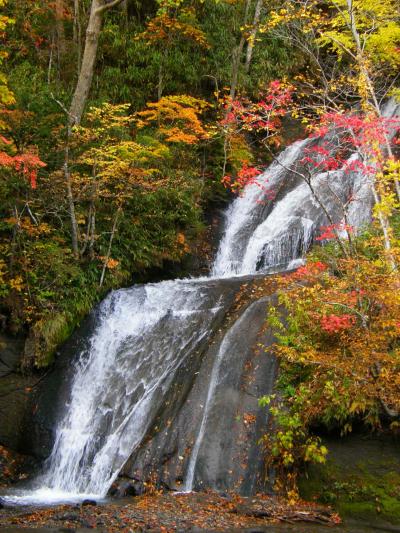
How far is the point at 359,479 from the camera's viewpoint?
21.0 ft

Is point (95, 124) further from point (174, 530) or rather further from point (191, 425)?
point (174, 530)

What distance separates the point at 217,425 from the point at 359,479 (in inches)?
85.0

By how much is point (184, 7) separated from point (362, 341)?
15.1 meters

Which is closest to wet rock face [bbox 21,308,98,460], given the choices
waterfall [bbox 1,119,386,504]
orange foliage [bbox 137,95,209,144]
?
waterfall [bbox 1,119,386,504]

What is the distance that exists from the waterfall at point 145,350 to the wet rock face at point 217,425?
8 centimetres

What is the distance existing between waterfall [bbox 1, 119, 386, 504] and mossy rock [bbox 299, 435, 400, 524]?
1810 millimetres

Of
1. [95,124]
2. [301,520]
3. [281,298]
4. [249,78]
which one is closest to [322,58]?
[249,78]

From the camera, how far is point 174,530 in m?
5.50

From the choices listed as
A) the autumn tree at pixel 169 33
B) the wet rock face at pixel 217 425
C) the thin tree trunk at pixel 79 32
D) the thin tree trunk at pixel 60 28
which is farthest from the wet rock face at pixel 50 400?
the thin tree trunk at pixel 60 28

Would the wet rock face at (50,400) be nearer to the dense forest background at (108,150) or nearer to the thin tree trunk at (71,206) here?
the dense forest background at (108,150)

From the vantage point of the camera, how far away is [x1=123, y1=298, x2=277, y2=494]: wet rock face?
6.99 metres

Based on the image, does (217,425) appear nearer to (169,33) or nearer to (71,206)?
(71,206)

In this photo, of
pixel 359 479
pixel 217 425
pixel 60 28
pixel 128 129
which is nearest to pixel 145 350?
pixel 217 425

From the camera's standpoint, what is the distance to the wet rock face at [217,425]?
699 cm
